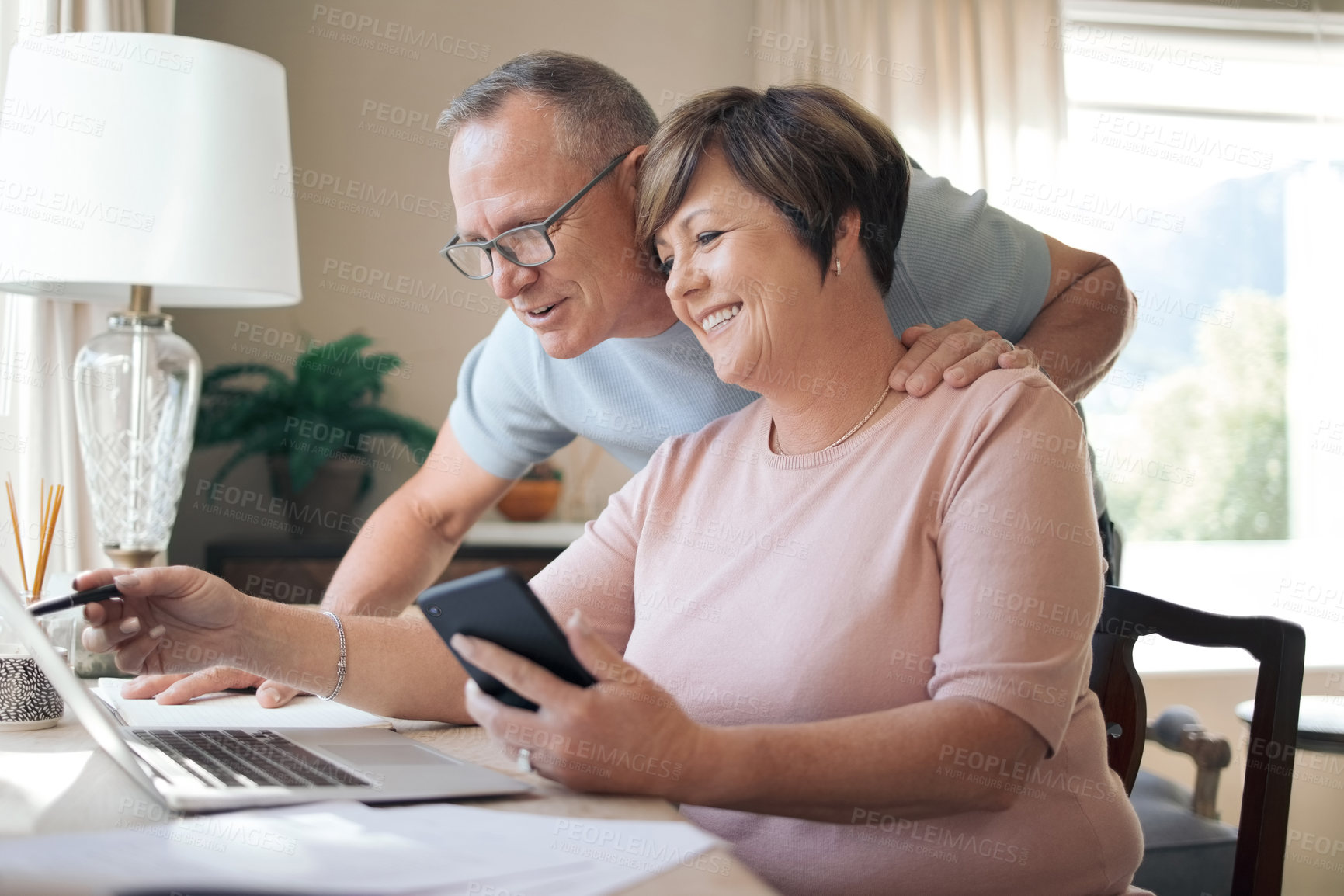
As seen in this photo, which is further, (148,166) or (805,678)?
(148,166)

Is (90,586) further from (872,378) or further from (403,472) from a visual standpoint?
(403,472)

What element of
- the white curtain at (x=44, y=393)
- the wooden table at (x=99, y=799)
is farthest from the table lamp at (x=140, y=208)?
the wooden table at (x=99, y=799)

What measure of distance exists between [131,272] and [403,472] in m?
1.76

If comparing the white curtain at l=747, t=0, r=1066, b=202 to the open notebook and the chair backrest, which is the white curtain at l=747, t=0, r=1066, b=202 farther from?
the open notebook

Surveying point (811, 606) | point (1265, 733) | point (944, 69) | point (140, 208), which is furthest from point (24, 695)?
point (944, 69)

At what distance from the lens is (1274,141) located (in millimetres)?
4277

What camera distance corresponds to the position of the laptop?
751 mm

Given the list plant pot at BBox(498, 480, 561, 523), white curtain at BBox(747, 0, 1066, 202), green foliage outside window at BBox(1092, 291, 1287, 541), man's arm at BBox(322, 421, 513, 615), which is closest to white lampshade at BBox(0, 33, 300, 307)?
man's arm at BBox(322, 421, 513, 615)

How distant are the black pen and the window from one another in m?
3.76

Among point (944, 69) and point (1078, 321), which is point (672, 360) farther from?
point (944, 69)

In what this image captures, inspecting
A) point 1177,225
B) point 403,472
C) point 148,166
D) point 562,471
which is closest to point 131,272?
point 148,166

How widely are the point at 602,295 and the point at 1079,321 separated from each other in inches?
27.4

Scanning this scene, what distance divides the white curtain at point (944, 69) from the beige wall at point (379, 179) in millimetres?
608

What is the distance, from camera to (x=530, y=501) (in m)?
3.47
